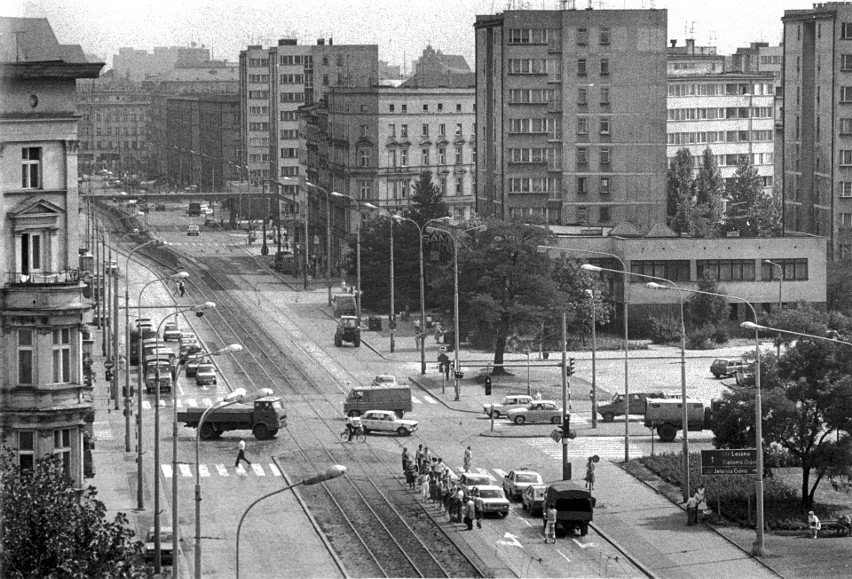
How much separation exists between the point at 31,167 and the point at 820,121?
260ft

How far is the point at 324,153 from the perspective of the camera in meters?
149

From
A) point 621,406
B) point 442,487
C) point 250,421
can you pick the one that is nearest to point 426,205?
point 621,406

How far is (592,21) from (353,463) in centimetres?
6493

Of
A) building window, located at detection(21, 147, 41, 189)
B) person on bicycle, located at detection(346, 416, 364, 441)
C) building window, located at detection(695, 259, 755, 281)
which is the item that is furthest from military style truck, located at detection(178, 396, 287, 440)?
building window, located at detection(695, 259, 755, 281)

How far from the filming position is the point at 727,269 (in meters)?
105

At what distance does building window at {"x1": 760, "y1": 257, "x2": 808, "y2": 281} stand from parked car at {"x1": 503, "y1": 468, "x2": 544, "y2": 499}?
147 feet

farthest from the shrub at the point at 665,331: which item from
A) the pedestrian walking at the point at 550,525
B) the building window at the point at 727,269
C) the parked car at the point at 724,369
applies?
the pedestrian walking at the point at 550,525

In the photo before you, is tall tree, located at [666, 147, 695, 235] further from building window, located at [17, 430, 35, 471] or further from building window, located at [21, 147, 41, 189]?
building window, located at [17, 430, 35, 471]

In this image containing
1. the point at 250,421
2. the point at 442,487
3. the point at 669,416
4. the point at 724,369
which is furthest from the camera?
the point at 724,369

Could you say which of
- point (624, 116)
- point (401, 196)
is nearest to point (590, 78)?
point (624, 116)

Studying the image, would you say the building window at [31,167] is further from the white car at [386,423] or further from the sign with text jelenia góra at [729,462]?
the white car at [386,423]

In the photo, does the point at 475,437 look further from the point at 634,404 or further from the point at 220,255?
the point at 220,255

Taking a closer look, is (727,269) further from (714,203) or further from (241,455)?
(241,455)

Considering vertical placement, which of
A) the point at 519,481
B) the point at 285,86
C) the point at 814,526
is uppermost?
A: the point at 285,86
